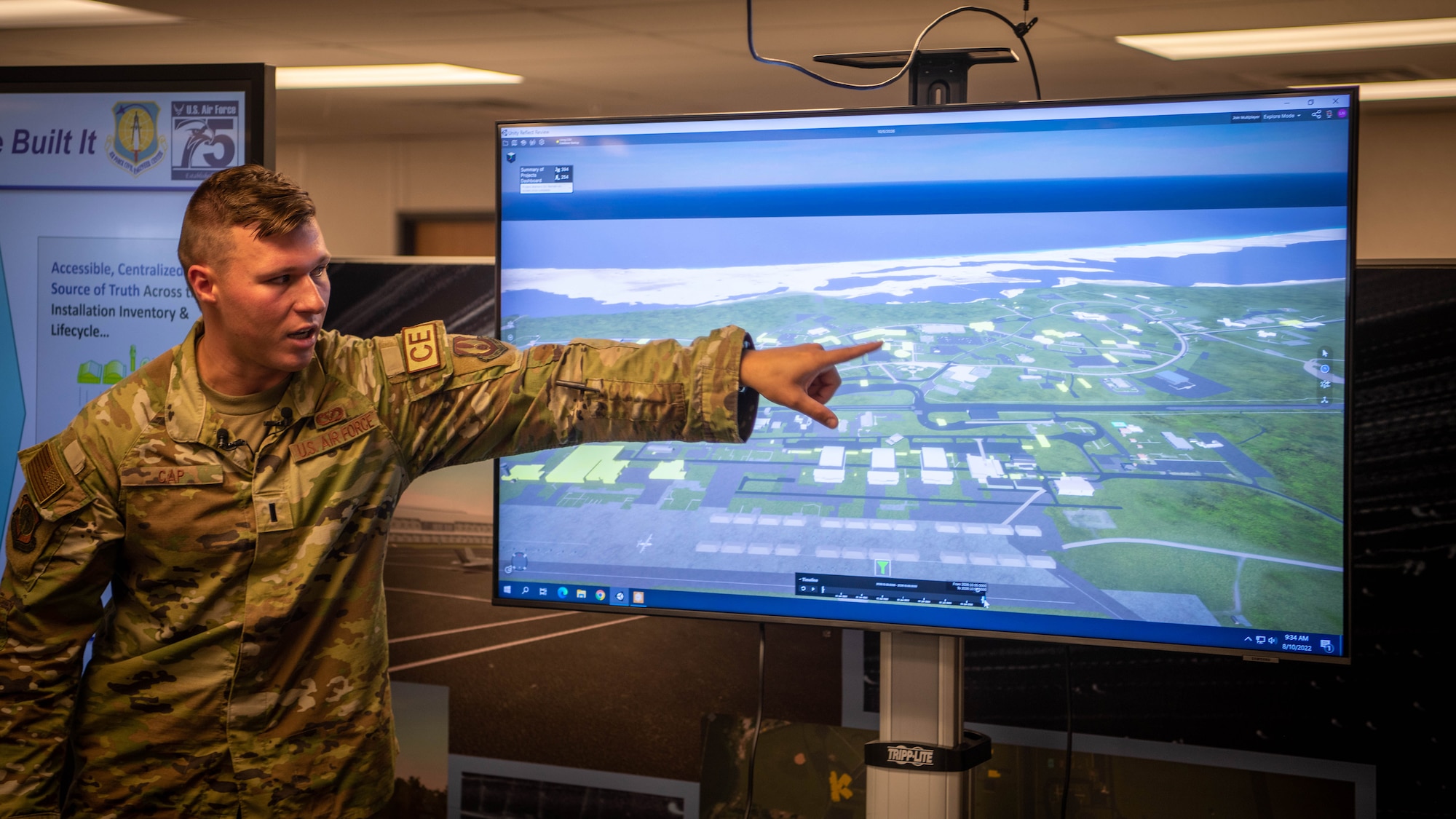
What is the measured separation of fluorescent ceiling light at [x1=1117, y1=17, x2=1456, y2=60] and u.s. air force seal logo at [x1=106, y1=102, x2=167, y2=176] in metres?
4.83

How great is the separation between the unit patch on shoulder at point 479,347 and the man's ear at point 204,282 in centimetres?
34

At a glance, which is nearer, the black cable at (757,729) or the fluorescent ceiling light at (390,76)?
the black cable at (757,729)

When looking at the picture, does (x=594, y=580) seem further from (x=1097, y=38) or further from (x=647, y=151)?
(x=1097, y=38)

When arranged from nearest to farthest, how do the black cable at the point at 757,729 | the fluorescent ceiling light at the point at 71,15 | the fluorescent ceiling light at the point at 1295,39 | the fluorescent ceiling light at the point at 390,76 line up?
the black cable at the point at 757,729 → the fluorescent ceiling light at the point at 1295,39 → the fluorescent ceiling light at the point at 71,15 → the fluorescent ceiling light at the point at 390,76

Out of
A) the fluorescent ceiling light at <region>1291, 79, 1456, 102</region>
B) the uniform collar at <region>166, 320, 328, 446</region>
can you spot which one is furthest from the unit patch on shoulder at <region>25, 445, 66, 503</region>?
the fluorescent ceiling light at <region>1291, 79, 1456, 102</region>

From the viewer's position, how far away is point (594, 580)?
179 cm

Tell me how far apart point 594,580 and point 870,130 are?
0.92 metres

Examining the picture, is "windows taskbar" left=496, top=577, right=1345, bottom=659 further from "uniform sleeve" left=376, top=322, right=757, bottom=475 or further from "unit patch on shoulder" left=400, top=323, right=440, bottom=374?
"unit patch on shoulder" left=400, top=323, right=440, bottom=374

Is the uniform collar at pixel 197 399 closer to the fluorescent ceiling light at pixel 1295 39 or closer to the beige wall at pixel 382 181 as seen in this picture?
the fluorescent ceiling light at pixel 1295 39

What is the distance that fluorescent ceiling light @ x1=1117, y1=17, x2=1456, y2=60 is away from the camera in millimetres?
5008

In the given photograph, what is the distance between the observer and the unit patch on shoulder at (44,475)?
1328 millimetres

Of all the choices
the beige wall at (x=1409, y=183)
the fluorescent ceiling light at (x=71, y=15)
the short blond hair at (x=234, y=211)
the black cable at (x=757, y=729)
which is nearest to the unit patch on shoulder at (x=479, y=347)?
the short blond hair at (x=234, y=211)

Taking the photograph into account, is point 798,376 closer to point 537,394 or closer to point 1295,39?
point 537,394

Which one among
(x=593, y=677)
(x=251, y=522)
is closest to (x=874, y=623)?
(x=593, y=677)
